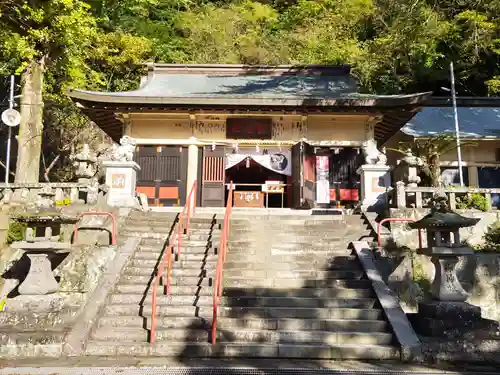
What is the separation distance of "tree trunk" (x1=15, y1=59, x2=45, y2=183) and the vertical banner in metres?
9.90

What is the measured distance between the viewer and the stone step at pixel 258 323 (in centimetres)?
666

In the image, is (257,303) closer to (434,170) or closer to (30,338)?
(30,338)

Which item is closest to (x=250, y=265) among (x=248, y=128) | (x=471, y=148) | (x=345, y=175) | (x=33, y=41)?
(x=248, y=128)

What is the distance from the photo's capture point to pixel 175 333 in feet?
21.2

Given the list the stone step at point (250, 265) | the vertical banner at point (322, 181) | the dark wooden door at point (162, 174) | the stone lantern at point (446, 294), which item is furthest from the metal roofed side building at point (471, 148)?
the stone lantern at point (446, 294)

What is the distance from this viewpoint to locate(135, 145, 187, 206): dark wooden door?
49.6 ft

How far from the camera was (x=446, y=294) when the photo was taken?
6.79 m

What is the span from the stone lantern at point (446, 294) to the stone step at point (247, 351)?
0.97 m

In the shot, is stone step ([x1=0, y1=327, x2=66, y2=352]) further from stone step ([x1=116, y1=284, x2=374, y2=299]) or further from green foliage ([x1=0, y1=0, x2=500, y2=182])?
green foliage ([x1=0, y1=0, x2=500, y2=182])

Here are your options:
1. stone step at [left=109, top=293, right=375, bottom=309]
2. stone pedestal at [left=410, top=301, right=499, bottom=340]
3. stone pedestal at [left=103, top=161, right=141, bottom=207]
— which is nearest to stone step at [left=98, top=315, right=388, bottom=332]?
stone step at [left=109, top=293, right=375, bottom=309]

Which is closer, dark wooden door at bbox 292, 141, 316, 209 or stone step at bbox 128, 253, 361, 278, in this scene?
stone step at bbox 128, 253, 361, 278

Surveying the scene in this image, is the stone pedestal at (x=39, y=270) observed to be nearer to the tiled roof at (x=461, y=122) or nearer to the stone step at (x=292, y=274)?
the stone step at (x=292, y=274)

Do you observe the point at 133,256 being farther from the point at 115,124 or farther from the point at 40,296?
the point at 115,124

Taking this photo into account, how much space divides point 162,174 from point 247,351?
10152 mm
